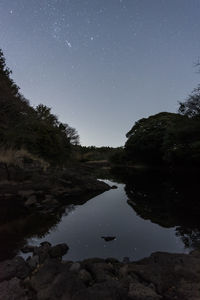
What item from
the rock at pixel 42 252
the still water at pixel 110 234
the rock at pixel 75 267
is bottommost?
the still water at pixel 110 234

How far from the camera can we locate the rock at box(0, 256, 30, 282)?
331 centimetres

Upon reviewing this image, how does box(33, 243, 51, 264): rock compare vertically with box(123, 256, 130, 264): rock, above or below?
above

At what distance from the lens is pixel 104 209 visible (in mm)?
8859

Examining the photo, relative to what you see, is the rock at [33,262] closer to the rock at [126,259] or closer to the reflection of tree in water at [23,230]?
the reflection of tree in water at [23,230]

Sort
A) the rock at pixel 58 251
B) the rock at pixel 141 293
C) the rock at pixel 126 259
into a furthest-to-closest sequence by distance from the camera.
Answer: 1. the rock at pixel 58 251
2. the rock at pixel 126 259
3. the rock at pixel 141 293

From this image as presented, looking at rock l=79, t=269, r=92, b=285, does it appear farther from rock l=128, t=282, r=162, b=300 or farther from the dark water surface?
the dark water surface

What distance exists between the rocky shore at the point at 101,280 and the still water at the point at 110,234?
0.81 metres

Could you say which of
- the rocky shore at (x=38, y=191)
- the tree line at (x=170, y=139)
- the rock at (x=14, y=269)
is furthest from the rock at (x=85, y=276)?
the tree line at (x=170, y=139)

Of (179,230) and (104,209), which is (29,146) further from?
(179,230)

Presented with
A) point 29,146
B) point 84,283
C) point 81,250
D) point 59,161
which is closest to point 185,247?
point 81,250

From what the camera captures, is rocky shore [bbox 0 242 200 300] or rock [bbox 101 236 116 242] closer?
rocky shore [bbox 0 242 200 300]

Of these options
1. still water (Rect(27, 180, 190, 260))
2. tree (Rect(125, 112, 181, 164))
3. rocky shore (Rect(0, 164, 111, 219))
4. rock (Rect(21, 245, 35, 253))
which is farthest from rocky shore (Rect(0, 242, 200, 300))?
tree (Rect(125, 112, 181, 164))

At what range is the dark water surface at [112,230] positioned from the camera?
4.80 m

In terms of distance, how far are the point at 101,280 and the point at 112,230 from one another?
327 cm
